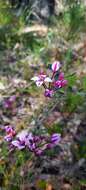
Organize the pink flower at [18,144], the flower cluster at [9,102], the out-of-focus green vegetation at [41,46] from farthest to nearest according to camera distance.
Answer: the out-of-focus green vegetation at [41,46] → the flower cluster at [9,102] → the pink flower at [18,144]

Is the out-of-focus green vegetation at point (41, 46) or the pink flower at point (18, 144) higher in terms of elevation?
the out-of-focus green vegetation at point (41, 46)

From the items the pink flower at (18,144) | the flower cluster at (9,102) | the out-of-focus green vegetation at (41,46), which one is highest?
the out-of-focus green vegetation at (41,46)

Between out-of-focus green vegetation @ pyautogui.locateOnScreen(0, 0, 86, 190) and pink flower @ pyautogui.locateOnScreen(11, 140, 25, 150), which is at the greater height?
out-of-focus green vegetation @ pyautogui.locateOnScreen(0, 0, 86, 190)

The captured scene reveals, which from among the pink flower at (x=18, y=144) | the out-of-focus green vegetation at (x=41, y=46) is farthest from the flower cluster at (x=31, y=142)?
the out-of-focus green vegetation at (x=41, y=46)

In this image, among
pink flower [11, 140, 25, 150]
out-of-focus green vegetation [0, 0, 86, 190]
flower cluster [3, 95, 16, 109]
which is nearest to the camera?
pink flower [11, 140, 25, 150]

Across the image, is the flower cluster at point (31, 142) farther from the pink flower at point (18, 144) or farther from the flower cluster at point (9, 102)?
the flower cluster at point (9, 102)

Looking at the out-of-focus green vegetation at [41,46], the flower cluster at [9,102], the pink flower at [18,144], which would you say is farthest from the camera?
the out-of-focus green vegetation at [41,46]

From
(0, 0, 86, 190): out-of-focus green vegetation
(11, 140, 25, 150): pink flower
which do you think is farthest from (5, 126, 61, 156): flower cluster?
(0, 0, 86, 190): out-of-focus green vegetation

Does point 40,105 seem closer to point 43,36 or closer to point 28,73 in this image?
point 28,73

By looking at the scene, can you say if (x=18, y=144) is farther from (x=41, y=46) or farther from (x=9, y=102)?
(x=41, y=46)

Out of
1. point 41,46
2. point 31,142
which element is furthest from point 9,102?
point 31,142

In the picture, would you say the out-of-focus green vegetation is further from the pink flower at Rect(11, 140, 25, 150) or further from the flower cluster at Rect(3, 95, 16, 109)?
the pink flower at Rect(11, 140, 25, 150)
